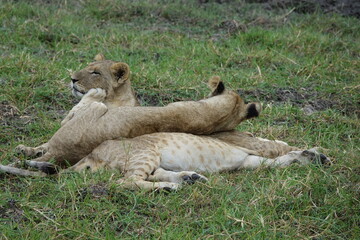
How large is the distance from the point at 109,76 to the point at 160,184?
1.67 metres

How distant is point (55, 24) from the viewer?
332 inches

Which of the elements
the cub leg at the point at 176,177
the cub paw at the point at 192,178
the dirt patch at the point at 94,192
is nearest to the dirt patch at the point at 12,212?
the dirt patch at the point at 94,192

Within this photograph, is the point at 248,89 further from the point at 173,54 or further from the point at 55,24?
the point at 55,24

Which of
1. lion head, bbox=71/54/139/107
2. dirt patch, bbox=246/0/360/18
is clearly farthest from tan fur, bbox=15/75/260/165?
dirt patch, bbox=246/0/360/18

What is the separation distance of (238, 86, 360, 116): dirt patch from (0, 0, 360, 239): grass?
0.02 m

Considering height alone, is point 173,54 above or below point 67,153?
below

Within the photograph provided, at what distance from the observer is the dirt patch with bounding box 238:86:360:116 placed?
6.84 m

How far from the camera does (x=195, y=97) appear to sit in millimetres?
6797

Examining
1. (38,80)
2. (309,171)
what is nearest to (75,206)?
(309,171)

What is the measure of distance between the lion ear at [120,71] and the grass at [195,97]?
2.20 feet

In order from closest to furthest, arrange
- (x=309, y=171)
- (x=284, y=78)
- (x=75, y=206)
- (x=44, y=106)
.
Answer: (x=75, y=206) < (x=309, y=171) < (x=44, y=106) < (x=284, y=78)

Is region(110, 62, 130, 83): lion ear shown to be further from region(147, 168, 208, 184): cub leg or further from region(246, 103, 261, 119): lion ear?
region(147, 168, 208, 184): cub leg

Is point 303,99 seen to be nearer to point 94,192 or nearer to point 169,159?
point 169,159

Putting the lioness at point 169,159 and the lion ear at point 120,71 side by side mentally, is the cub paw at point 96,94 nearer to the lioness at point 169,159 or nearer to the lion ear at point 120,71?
the lion ear at point 120,71
